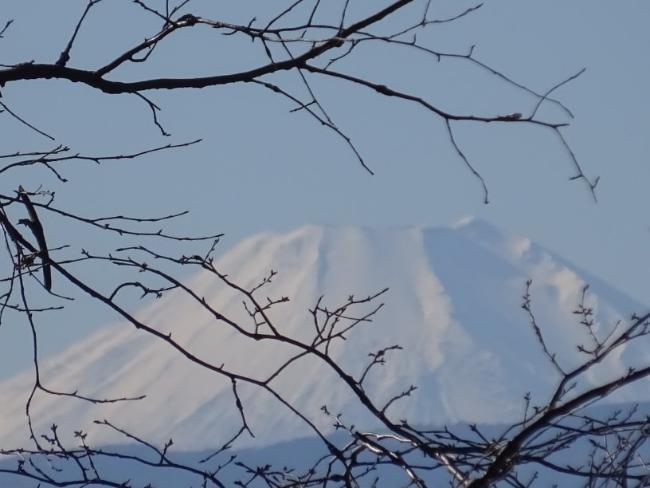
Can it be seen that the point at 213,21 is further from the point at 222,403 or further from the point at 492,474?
the point at 222,403

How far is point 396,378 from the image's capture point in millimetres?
98688

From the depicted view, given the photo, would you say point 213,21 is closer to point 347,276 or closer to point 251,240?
point 347,276

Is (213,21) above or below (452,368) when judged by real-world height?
below

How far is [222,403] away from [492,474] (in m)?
98.8

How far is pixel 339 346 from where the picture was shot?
106m

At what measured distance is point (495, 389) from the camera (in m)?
103

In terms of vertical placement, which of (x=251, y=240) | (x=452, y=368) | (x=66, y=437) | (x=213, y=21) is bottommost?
(x=213, y=21)

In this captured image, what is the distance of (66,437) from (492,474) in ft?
332

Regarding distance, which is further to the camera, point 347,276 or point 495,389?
point 347,276

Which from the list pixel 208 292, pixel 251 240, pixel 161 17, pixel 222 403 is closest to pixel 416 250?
pixel 251 240

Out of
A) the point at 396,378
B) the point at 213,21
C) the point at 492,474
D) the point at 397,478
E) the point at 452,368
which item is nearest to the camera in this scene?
the point at 492,474

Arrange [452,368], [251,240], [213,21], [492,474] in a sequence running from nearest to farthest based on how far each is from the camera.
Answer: [492,474] < [213,21] < [452,368] < [251,240]

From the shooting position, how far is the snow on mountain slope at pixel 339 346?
98000mm

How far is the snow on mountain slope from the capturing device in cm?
9800
